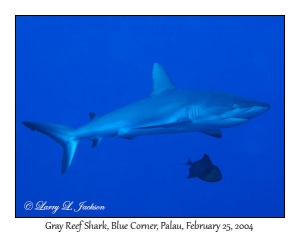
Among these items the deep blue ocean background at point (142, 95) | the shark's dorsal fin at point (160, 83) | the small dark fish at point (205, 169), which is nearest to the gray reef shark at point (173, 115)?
the shark's dorsal fin at point (160, 83)

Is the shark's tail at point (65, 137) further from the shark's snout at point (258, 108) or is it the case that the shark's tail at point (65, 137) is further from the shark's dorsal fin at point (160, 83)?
the shark's snout at point (258, 108)

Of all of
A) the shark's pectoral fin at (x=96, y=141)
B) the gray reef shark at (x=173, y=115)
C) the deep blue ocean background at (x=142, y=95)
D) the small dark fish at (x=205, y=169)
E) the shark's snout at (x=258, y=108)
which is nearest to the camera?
the shark's snout at (x=258, y=108)

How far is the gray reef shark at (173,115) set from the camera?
507cm

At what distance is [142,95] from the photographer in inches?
652

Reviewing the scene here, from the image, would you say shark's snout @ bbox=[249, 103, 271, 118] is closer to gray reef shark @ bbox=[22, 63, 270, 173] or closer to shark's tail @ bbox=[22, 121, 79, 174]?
gray reef shark @ bbox=[22, 63, 270, 173]

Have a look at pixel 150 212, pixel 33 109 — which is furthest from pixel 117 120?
pixel 33 109

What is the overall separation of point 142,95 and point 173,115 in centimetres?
1149

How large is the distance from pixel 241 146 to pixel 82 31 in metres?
9.32

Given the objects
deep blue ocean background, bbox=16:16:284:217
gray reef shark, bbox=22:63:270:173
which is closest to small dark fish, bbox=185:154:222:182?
gray reef shark, bbox=22:63:270:173

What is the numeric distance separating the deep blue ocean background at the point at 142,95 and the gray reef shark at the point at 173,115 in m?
5.66

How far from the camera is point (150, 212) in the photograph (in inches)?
448

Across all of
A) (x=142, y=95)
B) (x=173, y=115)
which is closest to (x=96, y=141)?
(x=173, y=115)

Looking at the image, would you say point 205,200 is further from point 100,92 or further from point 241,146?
point 100,92

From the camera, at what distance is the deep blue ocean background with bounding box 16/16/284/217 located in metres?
11.9
